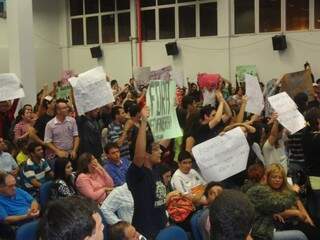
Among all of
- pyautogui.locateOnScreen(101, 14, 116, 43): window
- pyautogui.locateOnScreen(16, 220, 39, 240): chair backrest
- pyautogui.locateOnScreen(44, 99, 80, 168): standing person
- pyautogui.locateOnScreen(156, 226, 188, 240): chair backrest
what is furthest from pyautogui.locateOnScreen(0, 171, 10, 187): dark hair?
pyautogui.locateOnScreen(101, 14, 116, 43): window

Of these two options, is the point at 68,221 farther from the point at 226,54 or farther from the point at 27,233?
the point at 226,54

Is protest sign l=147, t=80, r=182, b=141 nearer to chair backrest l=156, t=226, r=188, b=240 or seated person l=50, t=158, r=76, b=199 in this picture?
chair backrest l=156, t=226, r=188, b=240

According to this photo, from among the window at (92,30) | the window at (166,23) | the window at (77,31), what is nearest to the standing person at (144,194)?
the window at (166,23)

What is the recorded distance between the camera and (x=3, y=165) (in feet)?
21.4

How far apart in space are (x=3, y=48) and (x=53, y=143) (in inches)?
495

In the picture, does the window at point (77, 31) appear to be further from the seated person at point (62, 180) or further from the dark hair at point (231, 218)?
the dark hair at point (231, 218)

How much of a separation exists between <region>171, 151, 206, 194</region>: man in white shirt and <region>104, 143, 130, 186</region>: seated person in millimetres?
630

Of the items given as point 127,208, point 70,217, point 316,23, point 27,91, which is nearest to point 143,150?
point 127,208

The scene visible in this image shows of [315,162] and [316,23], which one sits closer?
[315,162]

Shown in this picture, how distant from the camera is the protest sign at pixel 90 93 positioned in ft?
21.4

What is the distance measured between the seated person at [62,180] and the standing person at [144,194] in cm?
168

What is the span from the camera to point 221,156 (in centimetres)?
491

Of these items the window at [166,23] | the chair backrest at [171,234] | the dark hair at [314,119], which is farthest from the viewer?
the window at [166,23]

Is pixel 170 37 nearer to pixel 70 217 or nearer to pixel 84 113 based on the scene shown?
pixel 84 113
